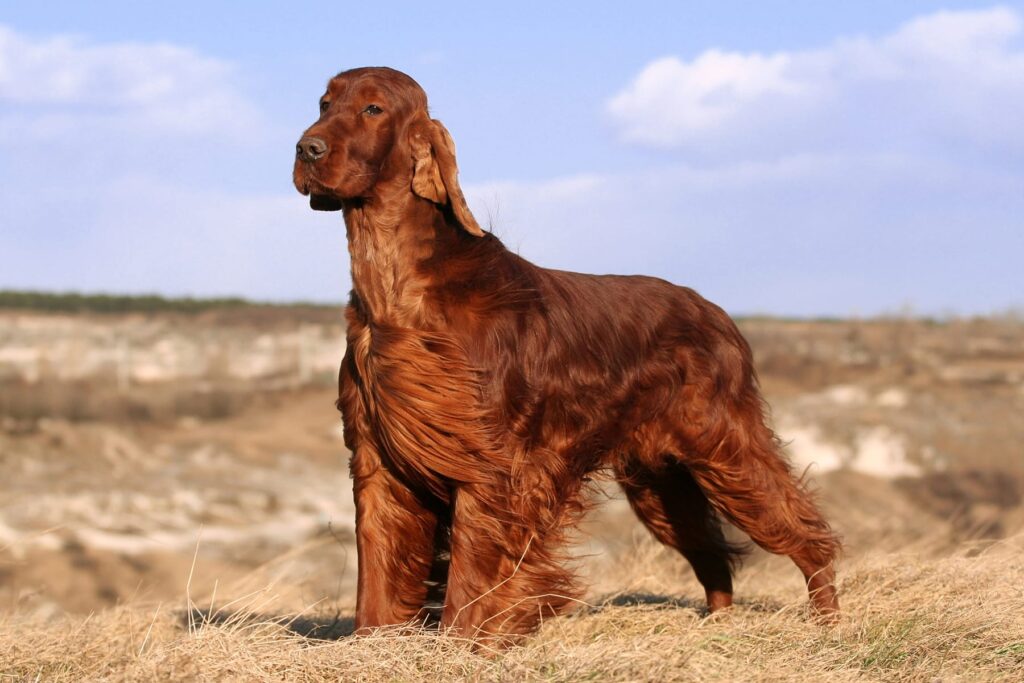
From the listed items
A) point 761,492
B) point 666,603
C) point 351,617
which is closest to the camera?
point 761,492

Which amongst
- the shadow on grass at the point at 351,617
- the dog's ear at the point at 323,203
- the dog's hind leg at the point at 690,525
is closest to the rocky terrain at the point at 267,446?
the shadow on grass at the point at 351,617

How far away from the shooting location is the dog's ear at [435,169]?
4.13 meters

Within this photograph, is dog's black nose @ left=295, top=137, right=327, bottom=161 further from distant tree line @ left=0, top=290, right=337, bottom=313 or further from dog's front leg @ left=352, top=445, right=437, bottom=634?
distant tree line @ left=0, top=290, right=337, bottom=313

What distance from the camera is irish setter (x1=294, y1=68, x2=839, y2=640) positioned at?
13.4ft

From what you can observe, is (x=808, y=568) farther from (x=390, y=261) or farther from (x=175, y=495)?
(x=175, y=495)

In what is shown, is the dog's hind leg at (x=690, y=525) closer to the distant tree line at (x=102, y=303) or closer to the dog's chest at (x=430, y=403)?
the dog's chest at (x=430, y=403)

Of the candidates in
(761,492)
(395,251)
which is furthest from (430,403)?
(761,492)

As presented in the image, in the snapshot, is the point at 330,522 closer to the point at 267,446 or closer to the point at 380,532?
the point at 380,532

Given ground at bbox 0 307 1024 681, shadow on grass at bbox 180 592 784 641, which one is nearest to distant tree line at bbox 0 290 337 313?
ground at bbox 0 307 1024 681

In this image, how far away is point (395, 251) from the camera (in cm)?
411

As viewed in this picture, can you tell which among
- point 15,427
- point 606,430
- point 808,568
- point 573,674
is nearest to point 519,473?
point 606,430

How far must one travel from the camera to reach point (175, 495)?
13.5 m

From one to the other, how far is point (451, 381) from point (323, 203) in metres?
0.78

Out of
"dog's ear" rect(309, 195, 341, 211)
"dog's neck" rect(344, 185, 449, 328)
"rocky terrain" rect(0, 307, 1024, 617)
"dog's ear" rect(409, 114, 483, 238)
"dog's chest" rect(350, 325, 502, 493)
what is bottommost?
"rocky terrain" rect(0, 307, 1024, 617)
